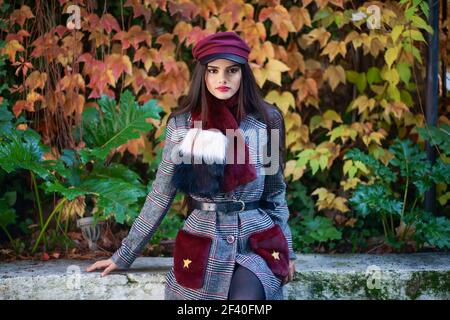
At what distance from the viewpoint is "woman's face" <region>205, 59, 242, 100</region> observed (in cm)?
266

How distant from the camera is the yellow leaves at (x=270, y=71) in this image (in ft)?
12.7

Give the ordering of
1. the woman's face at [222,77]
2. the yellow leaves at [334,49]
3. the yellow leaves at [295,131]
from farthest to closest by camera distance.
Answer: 1. the yellow leaves at [295,131]
2. the yellow leaves at [334,49]
3. the woman's face at [222,77]

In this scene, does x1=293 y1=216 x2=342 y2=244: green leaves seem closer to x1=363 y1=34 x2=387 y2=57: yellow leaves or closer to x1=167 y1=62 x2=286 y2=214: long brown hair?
x1=363 y1=34 x2=387 y2=57: yellow leaves

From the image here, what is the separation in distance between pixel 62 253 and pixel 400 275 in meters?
1.76

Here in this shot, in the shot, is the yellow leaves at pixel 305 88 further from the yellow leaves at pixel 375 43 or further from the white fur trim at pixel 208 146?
the white fur trim at pixel 208 146

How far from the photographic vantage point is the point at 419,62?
404 cm

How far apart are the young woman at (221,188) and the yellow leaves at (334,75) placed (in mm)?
1232

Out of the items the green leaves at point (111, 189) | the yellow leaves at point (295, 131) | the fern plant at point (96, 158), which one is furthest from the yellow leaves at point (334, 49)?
the green leaves at point (111, 189)

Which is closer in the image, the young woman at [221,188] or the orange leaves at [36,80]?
the young woman at [221,188]

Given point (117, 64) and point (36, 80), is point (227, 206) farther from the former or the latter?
point (36, 80)

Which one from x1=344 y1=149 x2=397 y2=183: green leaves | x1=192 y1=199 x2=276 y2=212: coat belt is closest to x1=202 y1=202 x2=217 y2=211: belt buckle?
x1=192 y1=199 x2=276 y2=212: coat belt

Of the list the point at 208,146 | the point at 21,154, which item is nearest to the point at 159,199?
the point at 208,146

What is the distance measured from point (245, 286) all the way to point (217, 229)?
0.26 meters
